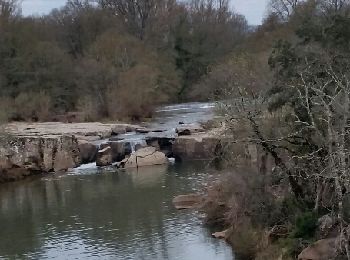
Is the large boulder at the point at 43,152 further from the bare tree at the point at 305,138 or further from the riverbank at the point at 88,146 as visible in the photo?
the bare tree at the point at 305,138

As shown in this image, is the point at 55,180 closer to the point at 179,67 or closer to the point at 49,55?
the point at 49,55

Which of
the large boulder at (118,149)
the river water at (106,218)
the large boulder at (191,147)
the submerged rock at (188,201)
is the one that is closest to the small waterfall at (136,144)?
the large boulder at (118,149)

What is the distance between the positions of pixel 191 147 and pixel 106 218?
1369 centimetres

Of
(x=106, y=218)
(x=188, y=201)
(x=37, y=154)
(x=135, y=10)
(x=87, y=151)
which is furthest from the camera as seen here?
(x=135, y=10)

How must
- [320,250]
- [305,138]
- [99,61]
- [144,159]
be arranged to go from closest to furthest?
[320,250] < [305,138] < [144,159] < [99,61]

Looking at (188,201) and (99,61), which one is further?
(99,61)

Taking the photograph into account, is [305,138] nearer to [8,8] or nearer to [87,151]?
[87,151]

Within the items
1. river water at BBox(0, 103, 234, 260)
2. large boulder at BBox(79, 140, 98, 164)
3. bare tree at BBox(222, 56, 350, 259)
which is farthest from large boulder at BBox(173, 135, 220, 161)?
bare tree at BBox(222, 56, 350, 259)

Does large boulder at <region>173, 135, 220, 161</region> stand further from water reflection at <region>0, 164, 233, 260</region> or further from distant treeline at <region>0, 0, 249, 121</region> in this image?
distant treeline at <region>0, 0, 249, 121</region>

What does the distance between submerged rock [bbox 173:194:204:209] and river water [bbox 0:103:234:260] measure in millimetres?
368

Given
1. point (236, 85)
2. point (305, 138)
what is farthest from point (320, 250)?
point (236, 85)

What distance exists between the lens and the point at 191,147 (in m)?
35.7

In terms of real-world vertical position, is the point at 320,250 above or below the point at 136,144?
below

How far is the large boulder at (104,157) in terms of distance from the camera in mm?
35406
